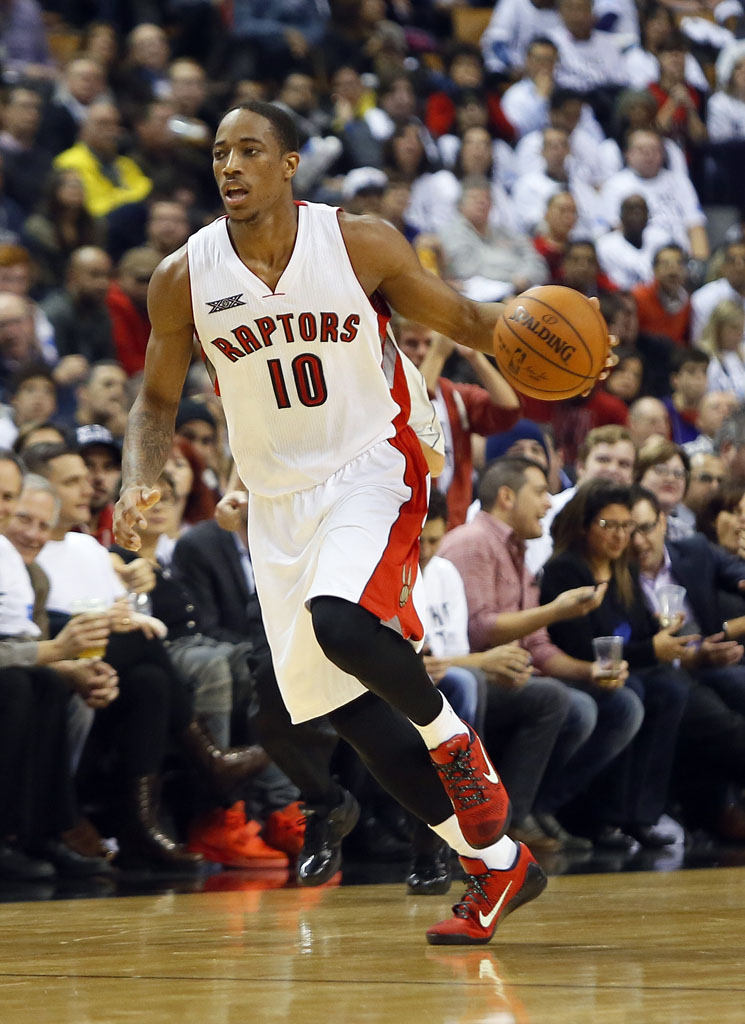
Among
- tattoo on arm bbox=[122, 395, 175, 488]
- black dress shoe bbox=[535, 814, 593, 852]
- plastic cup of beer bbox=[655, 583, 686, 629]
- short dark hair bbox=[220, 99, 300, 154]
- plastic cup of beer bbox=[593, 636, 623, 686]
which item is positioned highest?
short dark hair bbox=[220, 99, 300, 154]

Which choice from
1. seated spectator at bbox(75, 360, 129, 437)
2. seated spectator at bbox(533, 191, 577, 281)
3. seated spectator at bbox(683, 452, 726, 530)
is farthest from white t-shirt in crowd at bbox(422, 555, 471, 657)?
seated spectator at bbox(533, 191, 577, 281)

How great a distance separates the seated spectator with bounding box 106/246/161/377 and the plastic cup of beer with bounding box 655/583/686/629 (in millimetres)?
3688

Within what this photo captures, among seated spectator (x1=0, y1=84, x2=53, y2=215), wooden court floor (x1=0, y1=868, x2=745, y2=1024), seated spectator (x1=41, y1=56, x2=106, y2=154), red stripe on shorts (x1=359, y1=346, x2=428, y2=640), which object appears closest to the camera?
wooden court floor (x1=0, y1=868, x2=745, y2=1024)

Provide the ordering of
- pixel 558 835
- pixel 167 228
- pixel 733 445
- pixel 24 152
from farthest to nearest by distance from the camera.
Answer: pixel 24 152, pixel 167 228, pixel 733 445, pixel 558 835

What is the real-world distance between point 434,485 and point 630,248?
20.4 feet

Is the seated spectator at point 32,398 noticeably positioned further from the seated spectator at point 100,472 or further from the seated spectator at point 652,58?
the seated spectator at point 652,58

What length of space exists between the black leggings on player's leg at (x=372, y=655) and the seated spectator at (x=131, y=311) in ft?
19.3

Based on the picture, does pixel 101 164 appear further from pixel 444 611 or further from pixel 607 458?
pixel 444 611

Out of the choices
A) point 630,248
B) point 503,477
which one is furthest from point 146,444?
point 630,248

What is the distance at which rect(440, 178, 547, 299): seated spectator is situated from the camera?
39.0 feet

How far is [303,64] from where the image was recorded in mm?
14062

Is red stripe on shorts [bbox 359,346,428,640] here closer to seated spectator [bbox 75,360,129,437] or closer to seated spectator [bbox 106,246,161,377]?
seated spectator [bbox 75,360,129,437]

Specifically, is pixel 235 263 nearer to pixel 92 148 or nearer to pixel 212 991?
pixel 212 991

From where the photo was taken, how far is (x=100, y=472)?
24.6ft
